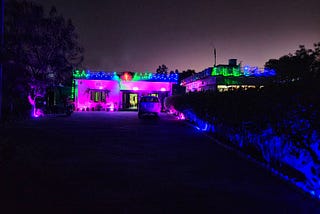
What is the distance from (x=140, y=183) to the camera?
6617 millimetres

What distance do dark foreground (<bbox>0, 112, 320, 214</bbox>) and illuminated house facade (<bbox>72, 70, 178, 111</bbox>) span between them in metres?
35.3

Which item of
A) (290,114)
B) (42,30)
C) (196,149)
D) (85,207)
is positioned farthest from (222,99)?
(42,30)

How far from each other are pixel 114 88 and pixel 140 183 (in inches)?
1580

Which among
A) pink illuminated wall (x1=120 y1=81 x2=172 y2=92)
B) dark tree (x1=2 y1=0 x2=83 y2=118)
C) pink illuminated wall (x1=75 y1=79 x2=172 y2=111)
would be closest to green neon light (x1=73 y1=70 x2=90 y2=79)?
pink illuminated wall (x1=75 y1=79 x2=172 y2=111)

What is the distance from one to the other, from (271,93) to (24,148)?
7.31m

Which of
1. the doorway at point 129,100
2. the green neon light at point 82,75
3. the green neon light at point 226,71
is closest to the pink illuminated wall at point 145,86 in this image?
the doorway at point 129,100

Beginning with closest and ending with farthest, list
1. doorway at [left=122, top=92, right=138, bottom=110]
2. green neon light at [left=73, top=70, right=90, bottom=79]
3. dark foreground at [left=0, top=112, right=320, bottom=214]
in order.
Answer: dark foreground at [left=0, top=112, right=320, bottom=214] < green neon light at [left=73, top=70, right=90, bottom=79] < doorway at [left=122, top=92, right=138, bottom=110]

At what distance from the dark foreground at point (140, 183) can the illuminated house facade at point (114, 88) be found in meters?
35.3

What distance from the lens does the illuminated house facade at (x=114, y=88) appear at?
148 ft

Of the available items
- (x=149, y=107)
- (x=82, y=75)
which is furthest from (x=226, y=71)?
(x=82, y=75)

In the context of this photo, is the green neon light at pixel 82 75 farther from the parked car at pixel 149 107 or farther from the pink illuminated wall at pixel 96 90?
the parked car at pixel 149 107

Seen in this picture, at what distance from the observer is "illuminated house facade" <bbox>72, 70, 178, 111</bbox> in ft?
148

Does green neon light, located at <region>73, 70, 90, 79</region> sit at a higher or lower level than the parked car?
higher

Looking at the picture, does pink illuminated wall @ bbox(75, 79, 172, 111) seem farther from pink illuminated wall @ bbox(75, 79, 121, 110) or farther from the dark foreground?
the dark foreground
